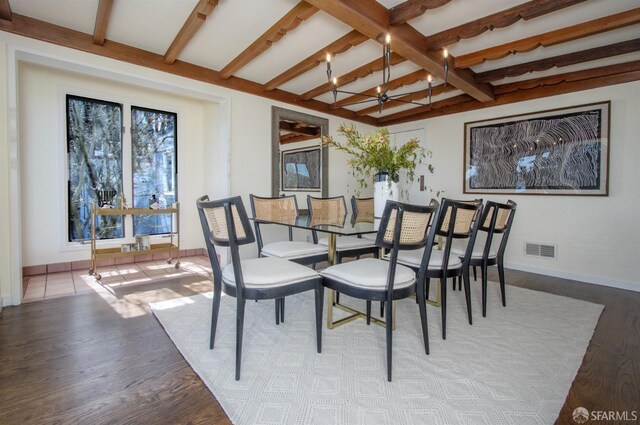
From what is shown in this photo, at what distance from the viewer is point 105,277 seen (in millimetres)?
3580

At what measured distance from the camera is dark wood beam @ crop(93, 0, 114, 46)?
2.31 metres

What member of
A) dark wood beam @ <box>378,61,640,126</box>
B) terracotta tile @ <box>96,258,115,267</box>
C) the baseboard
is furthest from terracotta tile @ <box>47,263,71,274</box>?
the baseboard

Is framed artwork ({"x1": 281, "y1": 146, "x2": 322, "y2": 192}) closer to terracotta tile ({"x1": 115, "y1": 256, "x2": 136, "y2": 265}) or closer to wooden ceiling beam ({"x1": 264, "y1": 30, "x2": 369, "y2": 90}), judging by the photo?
wooden ceiling beam ({"x1": 264, "y1": 30, "x2": 369, "y2": 90})

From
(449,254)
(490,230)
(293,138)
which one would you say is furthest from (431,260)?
(293,138)

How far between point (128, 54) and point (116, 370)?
113 inches

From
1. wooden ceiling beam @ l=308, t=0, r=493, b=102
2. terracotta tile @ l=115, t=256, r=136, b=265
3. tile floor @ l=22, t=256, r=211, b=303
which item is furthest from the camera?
terracotta tile @ l=115, t=256, r=136, b=265

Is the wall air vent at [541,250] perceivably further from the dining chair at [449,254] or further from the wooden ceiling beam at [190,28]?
the wooden ceiling beam at [190,28]

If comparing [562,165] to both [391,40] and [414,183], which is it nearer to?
[414,183]

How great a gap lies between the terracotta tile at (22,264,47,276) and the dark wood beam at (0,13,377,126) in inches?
98.4

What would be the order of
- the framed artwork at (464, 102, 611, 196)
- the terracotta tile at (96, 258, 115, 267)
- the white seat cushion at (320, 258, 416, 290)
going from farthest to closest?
the terracotta tile at (96, 258, 115, 267), the framed artwork at (464, 102, 611, 196), the white seat cushion at (320, 258, 416, 290)

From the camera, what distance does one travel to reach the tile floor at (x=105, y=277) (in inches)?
119

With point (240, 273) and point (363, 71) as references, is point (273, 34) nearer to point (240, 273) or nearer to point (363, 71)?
point (363, 71)

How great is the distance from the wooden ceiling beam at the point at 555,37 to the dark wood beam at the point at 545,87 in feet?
3.62

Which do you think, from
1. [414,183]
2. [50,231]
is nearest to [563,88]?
[414,183]
